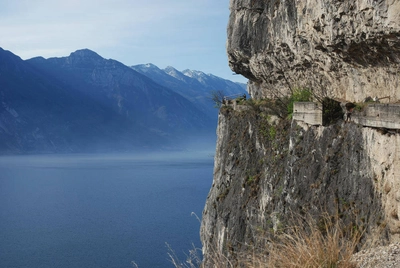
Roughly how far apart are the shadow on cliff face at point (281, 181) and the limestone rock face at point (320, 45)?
5.48 ft

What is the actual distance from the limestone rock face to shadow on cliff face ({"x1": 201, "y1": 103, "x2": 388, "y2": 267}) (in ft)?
5.48

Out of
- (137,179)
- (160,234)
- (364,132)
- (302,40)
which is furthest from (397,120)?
(137,179)

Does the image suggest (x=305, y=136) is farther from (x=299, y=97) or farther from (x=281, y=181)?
(x=299, y=97)

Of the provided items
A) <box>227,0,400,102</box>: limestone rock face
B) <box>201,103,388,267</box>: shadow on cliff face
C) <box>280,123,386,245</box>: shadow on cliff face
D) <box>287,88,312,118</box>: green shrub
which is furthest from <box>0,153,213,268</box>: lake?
<box>280,123,386,245</box>: shadow on cliff face

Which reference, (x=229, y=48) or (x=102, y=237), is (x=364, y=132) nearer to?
(x=229, y=48)

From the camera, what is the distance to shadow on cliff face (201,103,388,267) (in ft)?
30.2

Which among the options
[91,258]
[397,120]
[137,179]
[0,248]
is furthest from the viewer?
[137,179]

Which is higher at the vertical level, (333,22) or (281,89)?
(333,22)

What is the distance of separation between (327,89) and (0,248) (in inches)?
1307

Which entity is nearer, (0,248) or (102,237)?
(0,248)

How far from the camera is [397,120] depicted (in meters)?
8.23

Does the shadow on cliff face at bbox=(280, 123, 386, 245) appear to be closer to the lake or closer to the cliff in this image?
the cliff

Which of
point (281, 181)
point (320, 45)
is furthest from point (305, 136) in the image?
point (320, 45)

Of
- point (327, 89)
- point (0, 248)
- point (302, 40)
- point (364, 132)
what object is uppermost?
point (302, 40)
